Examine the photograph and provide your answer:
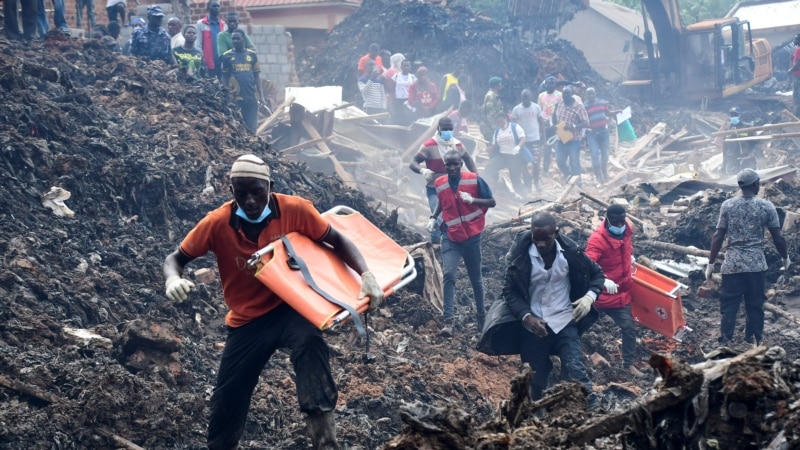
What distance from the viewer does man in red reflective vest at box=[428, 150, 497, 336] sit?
10.6m

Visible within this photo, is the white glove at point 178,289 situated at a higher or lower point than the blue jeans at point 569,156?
higher

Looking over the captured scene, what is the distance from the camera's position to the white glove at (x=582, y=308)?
24.0 ft

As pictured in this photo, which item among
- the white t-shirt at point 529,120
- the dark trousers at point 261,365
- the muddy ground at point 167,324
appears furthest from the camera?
the white t-shirt at point 529,120

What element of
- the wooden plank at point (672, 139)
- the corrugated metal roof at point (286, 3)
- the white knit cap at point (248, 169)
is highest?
the corrugated metal roof at point (286, 3)

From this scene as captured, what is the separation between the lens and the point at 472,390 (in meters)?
8.44

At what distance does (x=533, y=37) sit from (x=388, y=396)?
26.8 meters

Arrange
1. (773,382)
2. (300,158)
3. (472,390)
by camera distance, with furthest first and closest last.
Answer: (300,158)
(472,390)
(773,382)

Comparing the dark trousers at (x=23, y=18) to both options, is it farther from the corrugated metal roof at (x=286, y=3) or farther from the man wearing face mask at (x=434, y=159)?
the corrugated metal roof at (x=286, y=3)

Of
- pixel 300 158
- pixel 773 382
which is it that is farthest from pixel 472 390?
pixel 300 158

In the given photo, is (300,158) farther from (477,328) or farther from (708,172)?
(708,172)

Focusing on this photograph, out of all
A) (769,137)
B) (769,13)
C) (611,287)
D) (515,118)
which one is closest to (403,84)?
(515,118)

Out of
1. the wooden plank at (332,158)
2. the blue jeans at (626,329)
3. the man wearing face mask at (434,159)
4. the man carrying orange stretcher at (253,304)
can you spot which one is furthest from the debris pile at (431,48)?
the man carrying orange stretcher at (253,304)

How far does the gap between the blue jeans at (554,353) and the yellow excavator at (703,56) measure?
76.2 feet

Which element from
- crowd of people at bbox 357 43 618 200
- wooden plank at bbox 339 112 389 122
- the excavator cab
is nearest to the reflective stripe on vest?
crowd of people at bbox 357 43 618 200
